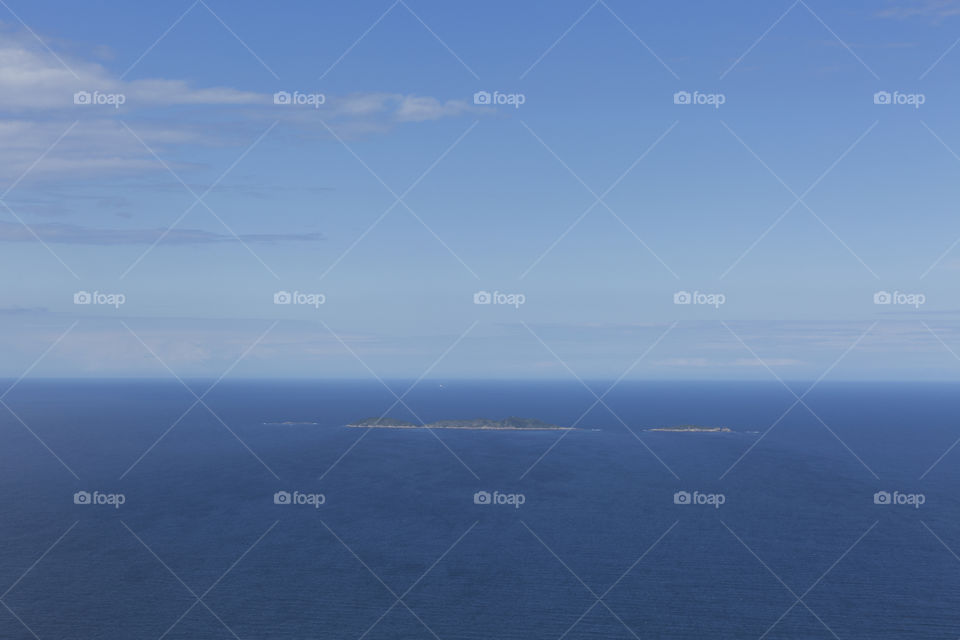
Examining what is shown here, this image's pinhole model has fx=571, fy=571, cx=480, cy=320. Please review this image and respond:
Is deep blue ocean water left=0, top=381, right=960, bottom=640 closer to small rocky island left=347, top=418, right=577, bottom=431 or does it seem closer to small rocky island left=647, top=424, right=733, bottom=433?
small rocky island left=647, top=424, right=733, bottom=433

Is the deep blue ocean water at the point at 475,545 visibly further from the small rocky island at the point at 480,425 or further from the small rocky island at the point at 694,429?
the small rocky island at the point at 480,425

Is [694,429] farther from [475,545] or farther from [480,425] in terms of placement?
[475,545]

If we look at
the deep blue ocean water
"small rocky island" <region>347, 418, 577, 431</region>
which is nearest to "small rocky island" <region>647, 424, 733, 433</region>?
"small rocky island" <region>347, 418, 577, 431</region>

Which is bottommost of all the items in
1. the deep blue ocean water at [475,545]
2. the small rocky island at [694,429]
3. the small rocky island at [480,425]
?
the deep blue ocean water at [475,545]

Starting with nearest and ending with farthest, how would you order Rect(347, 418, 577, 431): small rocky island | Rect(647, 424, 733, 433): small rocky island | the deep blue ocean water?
1. the deep blue ocean water
2. Rect(647, 424, 733, 433): small rocky island
3. Rect(347, 418, 577, 431): small rocky island

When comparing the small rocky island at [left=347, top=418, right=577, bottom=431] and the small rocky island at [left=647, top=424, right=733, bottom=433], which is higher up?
the small rocky island at [left=347, top=418, right=577, bottom=431]

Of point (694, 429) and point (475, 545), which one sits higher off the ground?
point (694, 429)

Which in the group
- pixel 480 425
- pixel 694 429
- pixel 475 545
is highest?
pixel 480 425

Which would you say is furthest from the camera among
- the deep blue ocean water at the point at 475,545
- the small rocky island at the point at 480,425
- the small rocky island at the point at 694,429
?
the small rocky island at the point at 480,425

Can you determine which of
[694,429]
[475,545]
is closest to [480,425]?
[694,429]

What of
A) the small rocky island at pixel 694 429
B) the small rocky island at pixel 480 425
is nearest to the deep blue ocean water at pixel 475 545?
the small rocky island at pixel 694 429
